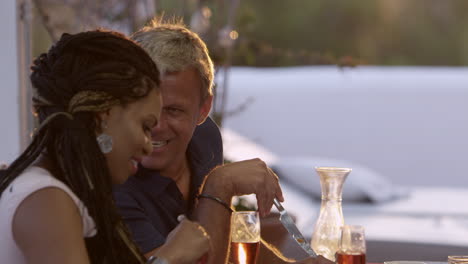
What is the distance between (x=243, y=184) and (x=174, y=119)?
0.25m

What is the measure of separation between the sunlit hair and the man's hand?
253mm

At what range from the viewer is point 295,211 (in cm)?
568

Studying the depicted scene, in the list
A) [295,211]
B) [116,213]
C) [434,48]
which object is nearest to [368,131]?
[295,211]

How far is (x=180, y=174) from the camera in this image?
80.7 inches

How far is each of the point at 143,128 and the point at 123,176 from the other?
8 centimetres

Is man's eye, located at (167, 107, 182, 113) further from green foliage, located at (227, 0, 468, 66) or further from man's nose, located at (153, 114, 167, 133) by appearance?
green foliage, located at (227, 0, 468, 66)

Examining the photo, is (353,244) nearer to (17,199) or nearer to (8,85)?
(17,199)

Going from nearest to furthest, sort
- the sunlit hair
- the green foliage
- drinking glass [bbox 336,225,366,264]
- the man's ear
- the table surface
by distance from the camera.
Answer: drinking glass [bbox 336,225,366,264] < the sunlit hair < the man's ear < the table surface < the green foliage

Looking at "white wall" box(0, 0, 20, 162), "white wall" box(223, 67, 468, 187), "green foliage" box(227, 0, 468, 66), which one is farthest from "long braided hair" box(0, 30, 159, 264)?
"green foliage" box(227, 0, 468, 66)

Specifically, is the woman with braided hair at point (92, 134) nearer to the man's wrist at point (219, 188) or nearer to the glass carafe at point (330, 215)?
the man's wrist at point (219, 188)

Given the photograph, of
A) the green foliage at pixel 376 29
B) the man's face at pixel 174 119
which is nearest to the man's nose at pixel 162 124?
the man's face at pixel 174 119

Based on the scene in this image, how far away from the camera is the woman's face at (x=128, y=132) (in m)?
1.33

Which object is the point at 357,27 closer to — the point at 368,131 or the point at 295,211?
the point at 368,131

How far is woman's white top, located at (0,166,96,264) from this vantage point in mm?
1235
